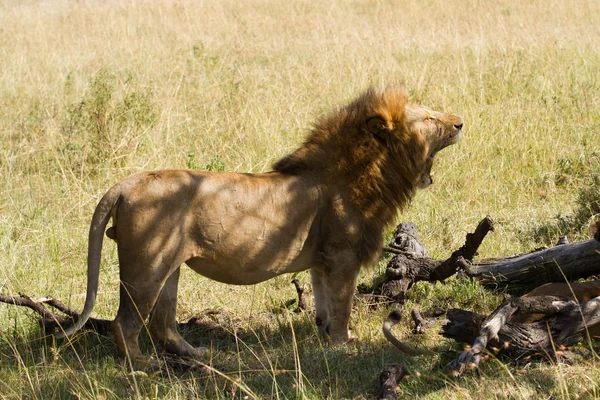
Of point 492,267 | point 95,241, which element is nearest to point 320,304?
point 492,267

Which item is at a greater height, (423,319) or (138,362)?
(138,362)

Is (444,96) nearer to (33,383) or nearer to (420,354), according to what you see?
(420,354)

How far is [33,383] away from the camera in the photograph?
11.9ft

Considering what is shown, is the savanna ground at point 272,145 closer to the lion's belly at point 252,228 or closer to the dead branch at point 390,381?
the dead branch at point 390,381

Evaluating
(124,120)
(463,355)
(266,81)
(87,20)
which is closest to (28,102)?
(124,120)

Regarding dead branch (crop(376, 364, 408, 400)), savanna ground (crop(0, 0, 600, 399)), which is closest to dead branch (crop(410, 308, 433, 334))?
savanna ground (crop(0, 0, 600, 399))

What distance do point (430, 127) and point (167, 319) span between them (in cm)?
163

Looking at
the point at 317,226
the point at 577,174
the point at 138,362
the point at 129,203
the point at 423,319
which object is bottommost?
the point at 577,174

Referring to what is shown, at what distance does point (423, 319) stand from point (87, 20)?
1028 centimetres

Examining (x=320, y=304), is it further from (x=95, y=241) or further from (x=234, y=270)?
(x=95, y=241)

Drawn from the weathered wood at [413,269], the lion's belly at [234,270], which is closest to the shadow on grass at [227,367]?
the lion's belly at [234,270]

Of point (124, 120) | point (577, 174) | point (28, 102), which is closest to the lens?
point (577, 174)

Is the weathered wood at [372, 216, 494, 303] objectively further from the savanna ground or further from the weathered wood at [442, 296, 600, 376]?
the weathered wood at [442, 296, 600, 376]

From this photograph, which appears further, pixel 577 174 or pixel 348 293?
pixel 577 174
